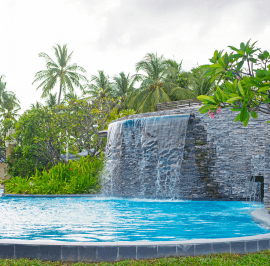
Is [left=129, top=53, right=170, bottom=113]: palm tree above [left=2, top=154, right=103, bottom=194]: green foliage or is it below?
above

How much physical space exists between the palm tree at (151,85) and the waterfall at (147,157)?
43.1ft

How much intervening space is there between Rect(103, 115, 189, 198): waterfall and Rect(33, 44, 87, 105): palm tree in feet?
60.3

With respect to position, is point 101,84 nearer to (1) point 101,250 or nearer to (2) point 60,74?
(2) point 60,74

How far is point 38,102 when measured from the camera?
1532 inches

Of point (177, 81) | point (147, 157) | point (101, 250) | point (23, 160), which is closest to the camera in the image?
point (101, 250)

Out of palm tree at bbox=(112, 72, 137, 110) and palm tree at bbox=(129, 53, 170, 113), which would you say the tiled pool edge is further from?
palm tree at bbox=(112, 72, 137, 110)

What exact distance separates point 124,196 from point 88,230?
7.80m

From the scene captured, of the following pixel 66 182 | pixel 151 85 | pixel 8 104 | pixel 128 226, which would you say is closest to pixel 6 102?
pixel 8 104

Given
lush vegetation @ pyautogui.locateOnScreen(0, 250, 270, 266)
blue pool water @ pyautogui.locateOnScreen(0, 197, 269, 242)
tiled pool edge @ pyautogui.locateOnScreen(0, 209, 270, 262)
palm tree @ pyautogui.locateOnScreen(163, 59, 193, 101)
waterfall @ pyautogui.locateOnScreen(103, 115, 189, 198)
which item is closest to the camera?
lush vegetation @ pyautogui.locateOnScreen(0, 250, 270, 266)

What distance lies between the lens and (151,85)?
28.9 metres

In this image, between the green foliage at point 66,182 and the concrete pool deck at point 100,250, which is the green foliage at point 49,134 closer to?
the green foliage at point 66,182

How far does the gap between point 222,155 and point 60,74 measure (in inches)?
922

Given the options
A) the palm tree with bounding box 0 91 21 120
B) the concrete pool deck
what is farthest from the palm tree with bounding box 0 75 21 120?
the concrete pool deck

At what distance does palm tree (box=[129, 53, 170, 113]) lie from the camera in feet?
90.3
